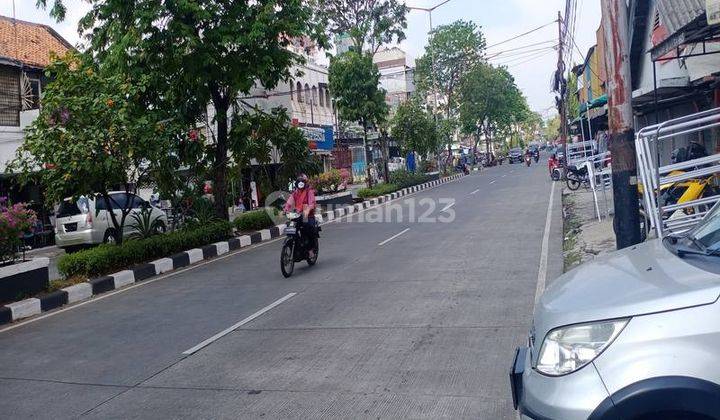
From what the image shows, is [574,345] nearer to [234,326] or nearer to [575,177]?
[234,326]

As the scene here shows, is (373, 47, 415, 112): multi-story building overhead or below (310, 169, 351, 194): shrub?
overhead

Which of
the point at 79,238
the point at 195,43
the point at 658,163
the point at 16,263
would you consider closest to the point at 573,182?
the point at 195,43

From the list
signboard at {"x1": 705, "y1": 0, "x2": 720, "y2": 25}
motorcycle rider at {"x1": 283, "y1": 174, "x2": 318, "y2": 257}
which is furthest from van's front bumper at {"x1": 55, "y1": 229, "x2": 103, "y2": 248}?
signboard at {"x1": 705, "y1": 0, "x2": 720, "y2": 25}

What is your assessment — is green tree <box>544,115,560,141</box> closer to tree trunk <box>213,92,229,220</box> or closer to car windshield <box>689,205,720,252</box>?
tree trunk <box>213,92,229,220</box>

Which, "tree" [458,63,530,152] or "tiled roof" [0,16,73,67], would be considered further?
"tree" [458,63,530,152]

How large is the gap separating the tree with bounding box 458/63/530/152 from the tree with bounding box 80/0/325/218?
3969 centimetres

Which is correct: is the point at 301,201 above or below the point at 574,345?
above

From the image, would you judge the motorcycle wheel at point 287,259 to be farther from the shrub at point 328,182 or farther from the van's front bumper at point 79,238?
the shrub at point 328,182

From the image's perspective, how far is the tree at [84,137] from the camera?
34.0 ft

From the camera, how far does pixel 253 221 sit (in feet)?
56.3

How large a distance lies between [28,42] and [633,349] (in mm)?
24153

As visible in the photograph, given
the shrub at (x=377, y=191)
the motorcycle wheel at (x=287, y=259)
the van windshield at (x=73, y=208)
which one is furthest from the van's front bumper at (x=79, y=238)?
the shrub at (x=377, y=191)

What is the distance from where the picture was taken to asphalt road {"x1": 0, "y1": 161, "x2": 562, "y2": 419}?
14.9ft

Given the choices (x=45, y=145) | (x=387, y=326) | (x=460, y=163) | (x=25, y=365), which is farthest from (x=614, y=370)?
(x=460, y=163)
